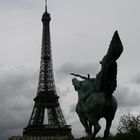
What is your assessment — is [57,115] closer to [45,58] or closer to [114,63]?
[45,58]

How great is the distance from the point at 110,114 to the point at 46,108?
72.0m

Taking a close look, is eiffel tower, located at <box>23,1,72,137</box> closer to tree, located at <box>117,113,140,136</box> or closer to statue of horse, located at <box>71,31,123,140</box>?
tree, located at <box>117,113,140,136</box>

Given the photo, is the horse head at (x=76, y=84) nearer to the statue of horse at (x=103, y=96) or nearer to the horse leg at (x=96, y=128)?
the statue of horse at (x=103, y=96)

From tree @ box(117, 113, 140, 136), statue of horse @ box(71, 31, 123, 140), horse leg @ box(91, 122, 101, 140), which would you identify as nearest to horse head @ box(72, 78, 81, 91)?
statue of horse @ box(71, 31, 123, 140)

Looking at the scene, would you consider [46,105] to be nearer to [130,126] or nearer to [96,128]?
[130,126]

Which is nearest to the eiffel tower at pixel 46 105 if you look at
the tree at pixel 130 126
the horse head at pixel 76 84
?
the tree at pixel 130 126

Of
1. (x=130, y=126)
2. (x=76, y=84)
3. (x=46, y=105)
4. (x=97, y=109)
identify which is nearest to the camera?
(x=97, y=109)

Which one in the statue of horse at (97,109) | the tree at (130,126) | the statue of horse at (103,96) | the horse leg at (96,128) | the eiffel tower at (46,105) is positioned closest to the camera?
the statue of horse at (103,96)

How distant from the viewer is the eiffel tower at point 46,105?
279 ft

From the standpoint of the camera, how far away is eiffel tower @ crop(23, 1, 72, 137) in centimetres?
8500

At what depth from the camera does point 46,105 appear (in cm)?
8694

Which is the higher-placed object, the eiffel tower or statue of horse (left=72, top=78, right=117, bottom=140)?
the eiffel tower

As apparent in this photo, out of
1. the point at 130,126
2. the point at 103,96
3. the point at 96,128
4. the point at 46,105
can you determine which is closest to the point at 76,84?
the point at 103,96

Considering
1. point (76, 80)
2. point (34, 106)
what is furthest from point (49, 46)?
point (76, 80)
